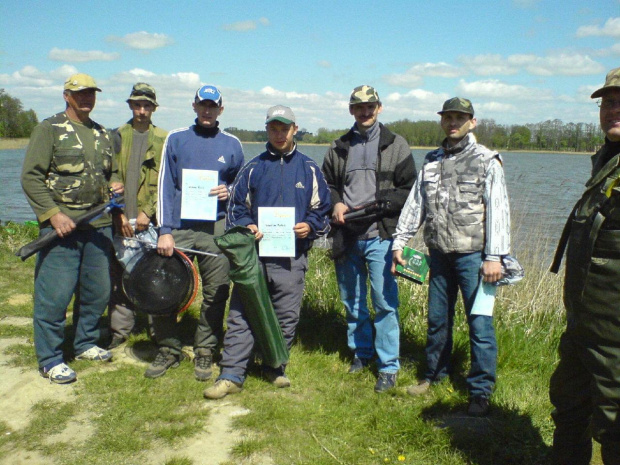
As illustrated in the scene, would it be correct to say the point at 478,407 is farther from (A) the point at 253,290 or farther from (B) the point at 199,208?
(B) the point at 199,208

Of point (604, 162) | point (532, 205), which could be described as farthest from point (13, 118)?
point (604, 162)

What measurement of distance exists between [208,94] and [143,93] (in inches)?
36.6

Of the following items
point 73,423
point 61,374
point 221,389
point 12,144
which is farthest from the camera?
point 12,144

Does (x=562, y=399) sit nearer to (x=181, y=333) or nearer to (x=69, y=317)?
(x=181, y=333)

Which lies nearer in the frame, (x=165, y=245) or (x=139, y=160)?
(x=165, y=245)

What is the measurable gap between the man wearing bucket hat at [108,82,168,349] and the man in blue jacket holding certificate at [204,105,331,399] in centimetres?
105

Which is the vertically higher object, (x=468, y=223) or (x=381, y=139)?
(x=381, y=139)

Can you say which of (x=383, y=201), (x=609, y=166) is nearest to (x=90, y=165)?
(x=383, y=201)

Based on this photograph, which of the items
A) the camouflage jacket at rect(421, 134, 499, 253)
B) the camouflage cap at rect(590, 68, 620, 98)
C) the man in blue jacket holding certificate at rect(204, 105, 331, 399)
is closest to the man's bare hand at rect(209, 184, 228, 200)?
the man in blue jacket holding certificate at rect(204, 105, 331, 399)

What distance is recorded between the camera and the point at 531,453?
3422mm

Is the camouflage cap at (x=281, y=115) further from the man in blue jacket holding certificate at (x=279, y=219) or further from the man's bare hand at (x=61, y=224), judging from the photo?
the man's bare hand at (x=61, y=224)

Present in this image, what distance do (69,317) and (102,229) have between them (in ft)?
6.51

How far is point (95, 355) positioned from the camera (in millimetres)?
4863

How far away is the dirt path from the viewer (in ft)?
11.2
